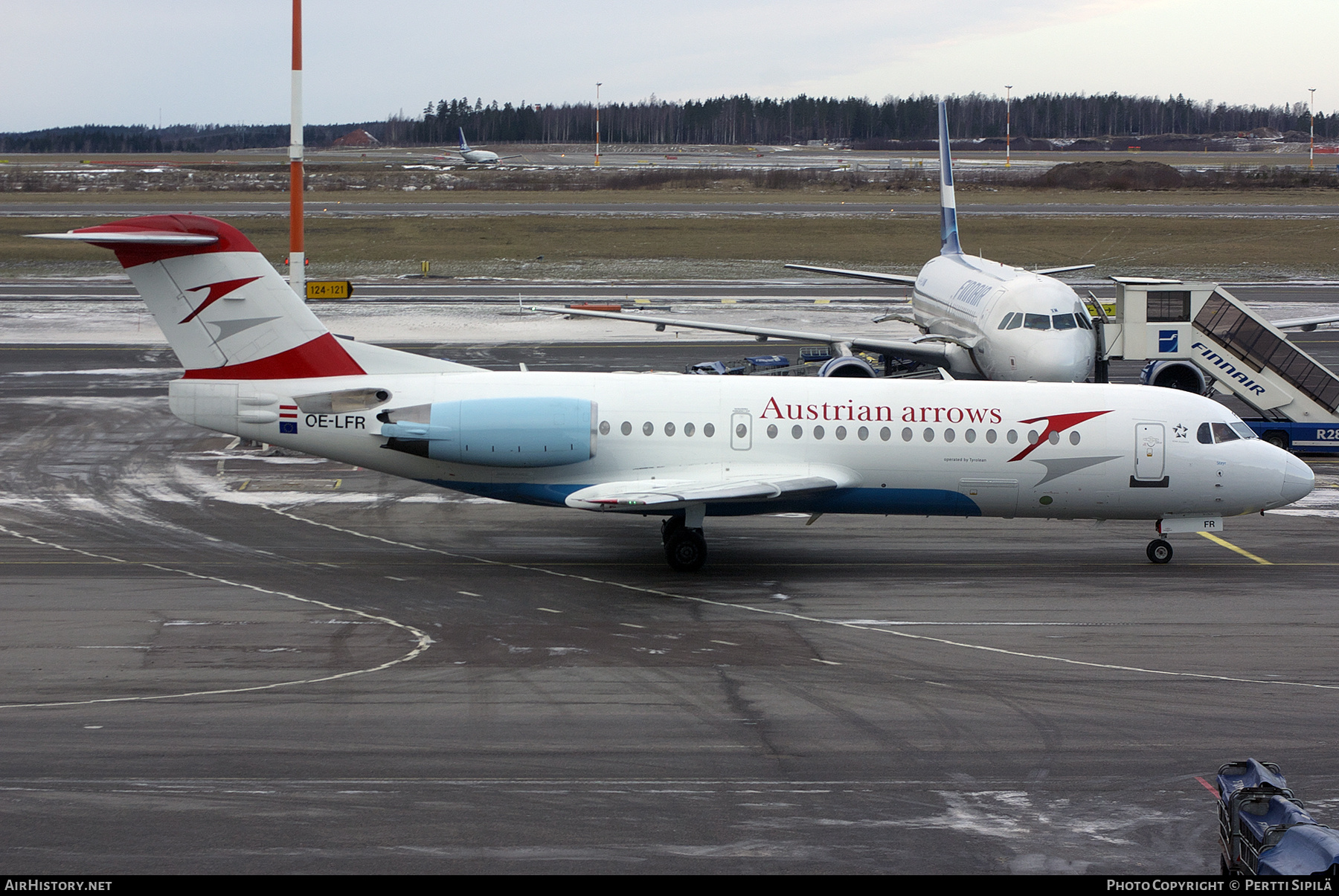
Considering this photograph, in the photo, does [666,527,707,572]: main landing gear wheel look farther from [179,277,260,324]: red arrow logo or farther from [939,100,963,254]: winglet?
[939,100,963,254]: winglet

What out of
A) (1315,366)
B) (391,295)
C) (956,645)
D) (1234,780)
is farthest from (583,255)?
(1234,780)

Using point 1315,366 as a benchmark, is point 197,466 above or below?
below

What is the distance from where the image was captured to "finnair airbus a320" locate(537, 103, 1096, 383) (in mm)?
32438

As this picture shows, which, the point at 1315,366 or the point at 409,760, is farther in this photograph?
the point at 1315,366

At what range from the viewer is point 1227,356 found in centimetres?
3300

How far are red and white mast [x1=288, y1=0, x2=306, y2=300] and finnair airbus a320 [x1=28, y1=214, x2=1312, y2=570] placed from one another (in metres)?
7.91

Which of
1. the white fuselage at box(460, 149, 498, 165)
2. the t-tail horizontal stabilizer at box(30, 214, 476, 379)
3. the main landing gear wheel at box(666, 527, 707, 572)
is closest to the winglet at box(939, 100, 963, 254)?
the main landing gear wheel at box(666, 527, 707, 572)

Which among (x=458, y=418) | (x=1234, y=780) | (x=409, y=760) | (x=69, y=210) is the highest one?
(x=69, y=210)

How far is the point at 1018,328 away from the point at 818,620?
52.5 feet

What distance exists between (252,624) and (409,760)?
19.7ft

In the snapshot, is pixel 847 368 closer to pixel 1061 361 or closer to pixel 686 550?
pixel 1061 361

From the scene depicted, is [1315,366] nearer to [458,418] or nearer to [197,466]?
[458,418]

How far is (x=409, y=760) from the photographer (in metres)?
14.1
